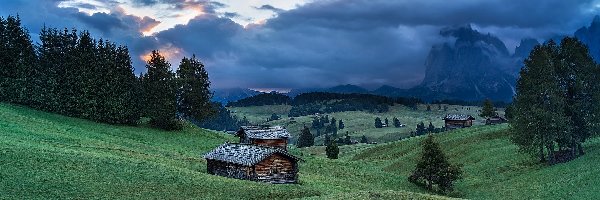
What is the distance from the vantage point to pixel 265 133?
8831 cm

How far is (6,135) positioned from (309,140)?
105715mm

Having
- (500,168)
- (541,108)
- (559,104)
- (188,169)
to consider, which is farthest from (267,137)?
(559,104)

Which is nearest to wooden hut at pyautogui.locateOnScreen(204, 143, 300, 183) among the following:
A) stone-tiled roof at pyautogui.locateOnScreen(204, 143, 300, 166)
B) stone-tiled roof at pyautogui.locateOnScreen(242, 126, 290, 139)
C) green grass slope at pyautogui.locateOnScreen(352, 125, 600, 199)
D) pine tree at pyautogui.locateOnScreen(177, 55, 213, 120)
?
stone-tiled roof at pyautogui.locateOnScreen(204, 143, 300, 166)

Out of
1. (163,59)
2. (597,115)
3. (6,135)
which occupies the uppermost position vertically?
(163,59)

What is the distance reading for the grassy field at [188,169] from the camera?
45250 mm

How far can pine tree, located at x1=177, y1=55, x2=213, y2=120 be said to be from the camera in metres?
108

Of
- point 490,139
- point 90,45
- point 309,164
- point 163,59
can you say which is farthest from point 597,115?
point 90,45

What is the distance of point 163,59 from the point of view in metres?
108

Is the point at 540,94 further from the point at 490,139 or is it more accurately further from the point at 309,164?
the point at 309,164

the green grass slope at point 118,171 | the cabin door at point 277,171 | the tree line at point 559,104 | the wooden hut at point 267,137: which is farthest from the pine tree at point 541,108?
the wooden hut at point 267,137

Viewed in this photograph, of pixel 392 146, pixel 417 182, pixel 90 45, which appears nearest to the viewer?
pixel 417 182

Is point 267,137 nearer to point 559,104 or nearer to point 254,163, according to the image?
point 254,163

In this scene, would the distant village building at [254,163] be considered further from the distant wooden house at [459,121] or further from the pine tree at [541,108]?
the distant wooden house at [459,121]

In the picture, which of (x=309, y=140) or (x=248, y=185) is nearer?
(x=248, y=185)
